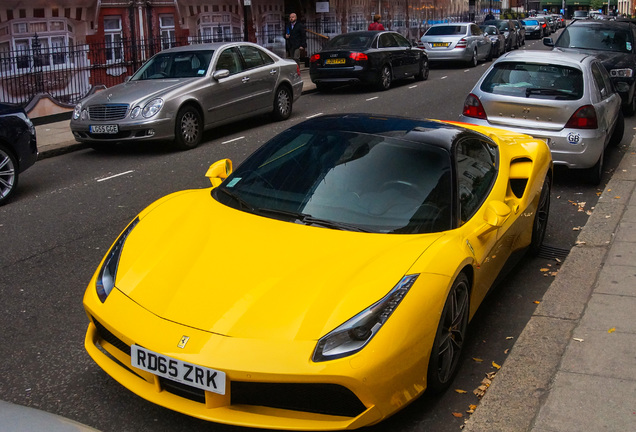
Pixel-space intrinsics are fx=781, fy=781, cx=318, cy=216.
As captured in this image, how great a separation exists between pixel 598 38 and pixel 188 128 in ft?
30.1

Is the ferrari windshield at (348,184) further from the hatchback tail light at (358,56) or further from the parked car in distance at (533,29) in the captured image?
the parked car in distance at (533,29)

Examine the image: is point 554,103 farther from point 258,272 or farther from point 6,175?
point 6,175

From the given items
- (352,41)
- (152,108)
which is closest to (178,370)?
(152,108)

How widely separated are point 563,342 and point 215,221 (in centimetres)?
216

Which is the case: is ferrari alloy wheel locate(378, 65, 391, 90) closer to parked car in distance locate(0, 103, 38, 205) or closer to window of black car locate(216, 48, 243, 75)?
window of black car locate(216, 48, 243, 75)

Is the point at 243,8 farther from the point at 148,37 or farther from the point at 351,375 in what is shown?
the point at 351,375

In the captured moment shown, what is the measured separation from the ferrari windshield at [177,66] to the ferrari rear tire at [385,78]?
757 cm

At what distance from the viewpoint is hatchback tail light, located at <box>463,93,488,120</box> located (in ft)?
31.1

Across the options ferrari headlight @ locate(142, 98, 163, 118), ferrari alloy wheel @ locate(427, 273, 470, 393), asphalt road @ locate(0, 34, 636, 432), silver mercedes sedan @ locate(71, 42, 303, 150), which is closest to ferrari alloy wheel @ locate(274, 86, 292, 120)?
silver mercedes sedan @ locate(71, 42, 303, 150)

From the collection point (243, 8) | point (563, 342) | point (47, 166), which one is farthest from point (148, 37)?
point (563, 342)

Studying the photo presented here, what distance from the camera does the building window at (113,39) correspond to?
18.6 metres

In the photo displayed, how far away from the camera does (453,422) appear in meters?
3.93

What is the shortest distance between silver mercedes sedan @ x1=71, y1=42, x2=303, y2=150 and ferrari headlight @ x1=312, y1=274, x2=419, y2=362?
27.7 feet

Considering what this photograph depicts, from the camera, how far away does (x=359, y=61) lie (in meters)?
19.4
